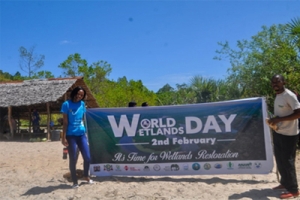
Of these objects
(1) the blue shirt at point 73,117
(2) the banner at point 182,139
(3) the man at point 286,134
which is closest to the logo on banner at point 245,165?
(2) the banner at point 182,139

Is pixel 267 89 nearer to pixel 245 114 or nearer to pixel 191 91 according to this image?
pixel 245 114

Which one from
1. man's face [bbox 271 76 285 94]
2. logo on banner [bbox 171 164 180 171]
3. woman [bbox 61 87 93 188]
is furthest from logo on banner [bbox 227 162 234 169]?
woman [bbox 61 87 93 188]

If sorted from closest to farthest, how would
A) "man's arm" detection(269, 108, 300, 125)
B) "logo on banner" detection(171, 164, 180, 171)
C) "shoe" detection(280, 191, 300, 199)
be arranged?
"man's arm" detection(269, 108, 300, 125), "shoe" detection(280, 191, 300, 199), "logo on banner" detection(171, 164, 180, 171)

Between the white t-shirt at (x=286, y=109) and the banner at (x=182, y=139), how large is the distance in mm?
906

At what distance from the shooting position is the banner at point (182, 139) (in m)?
5.73

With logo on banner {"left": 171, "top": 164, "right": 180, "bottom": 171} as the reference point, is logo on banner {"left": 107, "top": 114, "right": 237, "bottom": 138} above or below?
above

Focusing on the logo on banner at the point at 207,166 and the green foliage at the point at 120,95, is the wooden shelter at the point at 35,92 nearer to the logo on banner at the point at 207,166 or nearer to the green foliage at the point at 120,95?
the green foliage at the point at 120,95

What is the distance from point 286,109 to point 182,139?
6.54 ft

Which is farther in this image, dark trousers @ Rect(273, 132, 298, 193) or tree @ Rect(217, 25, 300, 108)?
tree @ Rect(217, 25, 300, 108)

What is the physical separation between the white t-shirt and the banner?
0.91 m

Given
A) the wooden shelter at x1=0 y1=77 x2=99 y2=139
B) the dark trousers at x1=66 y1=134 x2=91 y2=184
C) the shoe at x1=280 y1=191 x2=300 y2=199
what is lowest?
the shoe at x1=280 y1=191 x2=300 y2=199

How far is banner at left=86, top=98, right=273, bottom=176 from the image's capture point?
5.73 meters

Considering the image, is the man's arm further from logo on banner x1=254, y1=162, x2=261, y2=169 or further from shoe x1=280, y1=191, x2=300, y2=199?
logo on banner x1=254, y1=162, x2=261, y2=169

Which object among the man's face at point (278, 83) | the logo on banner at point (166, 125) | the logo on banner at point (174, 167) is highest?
the man's face at point (278, 83)
